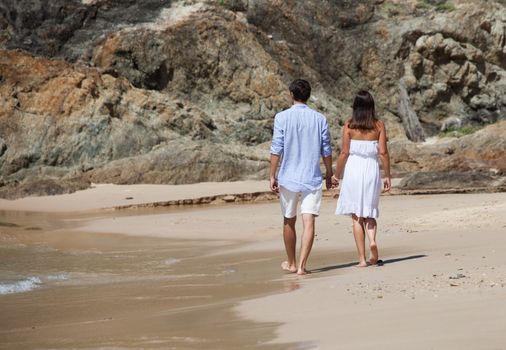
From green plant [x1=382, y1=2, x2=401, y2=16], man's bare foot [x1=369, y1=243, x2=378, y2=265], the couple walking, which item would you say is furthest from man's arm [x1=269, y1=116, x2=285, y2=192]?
green plant [x1=382, y1=2, x2=401, y2=16]

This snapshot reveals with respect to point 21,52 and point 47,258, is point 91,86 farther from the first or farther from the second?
point 47,258

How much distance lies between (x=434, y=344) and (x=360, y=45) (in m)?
24.2

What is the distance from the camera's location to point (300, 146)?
7914 mm

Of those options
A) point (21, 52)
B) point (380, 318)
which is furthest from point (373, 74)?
point (380, 318)

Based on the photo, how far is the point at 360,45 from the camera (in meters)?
27.8

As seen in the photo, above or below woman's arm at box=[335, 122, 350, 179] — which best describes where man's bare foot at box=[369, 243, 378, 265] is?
below

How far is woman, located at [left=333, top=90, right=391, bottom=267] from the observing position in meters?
7.91

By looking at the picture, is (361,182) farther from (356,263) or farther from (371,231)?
(356,263)

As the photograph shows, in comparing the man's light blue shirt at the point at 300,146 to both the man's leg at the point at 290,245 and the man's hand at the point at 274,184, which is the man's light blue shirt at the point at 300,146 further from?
the man's leg at the point at 290,245

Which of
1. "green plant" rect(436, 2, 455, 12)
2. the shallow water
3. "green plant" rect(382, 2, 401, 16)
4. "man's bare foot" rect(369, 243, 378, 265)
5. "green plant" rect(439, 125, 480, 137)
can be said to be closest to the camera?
the shallow water

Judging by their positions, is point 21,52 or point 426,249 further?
point 21,52

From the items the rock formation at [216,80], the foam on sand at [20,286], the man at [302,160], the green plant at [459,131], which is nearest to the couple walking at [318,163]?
the man at [302,160]

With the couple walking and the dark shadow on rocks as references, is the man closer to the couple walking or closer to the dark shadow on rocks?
the couple walking

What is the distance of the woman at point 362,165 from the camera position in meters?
Result: 7.91
